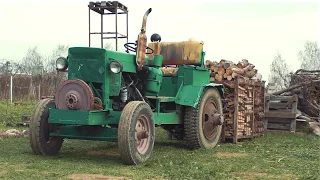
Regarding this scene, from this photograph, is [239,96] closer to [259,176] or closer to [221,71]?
[221,71]

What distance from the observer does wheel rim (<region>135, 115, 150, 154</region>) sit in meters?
7.07

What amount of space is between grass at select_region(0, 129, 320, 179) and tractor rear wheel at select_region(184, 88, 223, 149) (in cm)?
24

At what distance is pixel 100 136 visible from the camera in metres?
7.22

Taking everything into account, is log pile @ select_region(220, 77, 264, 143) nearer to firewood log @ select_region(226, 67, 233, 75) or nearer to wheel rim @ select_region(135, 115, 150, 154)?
firewood log @ select_region(226, 67, 233, 75)

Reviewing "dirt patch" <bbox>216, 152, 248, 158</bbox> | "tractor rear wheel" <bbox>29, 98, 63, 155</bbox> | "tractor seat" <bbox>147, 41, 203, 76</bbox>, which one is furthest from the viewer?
"tractor seat" <bbox>147, 41, 203, 76</bbox>

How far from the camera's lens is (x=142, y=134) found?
7141 mm

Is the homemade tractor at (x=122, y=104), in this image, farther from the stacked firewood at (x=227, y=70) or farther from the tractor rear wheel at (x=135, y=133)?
the stacked firewood at (x=227, y=70)

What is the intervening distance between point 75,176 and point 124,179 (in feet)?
2.07

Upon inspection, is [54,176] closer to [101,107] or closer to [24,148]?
[101,107]

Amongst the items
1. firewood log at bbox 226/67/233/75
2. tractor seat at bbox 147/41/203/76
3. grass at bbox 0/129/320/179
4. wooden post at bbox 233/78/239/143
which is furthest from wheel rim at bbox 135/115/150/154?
firewood log at bbox 226/67/233/75

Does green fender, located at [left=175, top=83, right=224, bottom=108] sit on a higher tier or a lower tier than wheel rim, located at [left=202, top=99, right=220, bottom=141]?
higher

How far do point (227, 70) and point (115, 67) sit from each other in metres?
4.05

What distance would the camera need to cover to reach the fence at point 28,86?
24844 mm

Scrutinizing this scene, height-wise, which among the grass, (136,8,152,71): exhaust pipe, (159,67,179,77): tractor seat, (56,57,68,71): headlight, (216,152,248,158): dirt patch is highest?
(136,8,152,71): exhaust pipe
